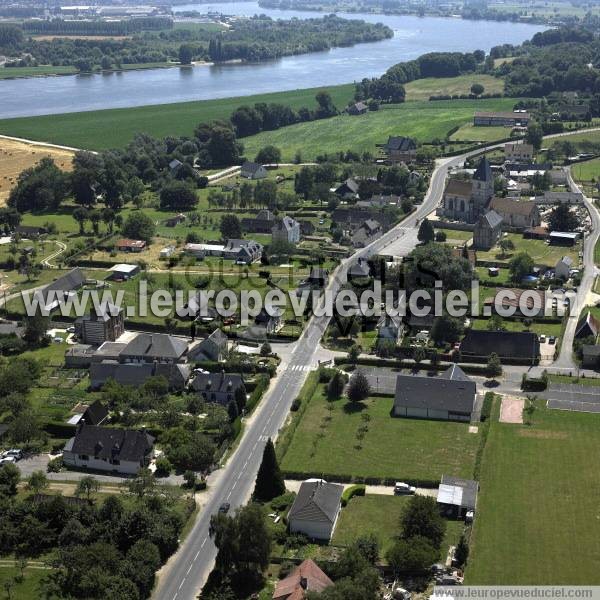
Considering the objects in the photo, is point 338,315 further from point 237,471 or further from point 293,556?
point 293,556

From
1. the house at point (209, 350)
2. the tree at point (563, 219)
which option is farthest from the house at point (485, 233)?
the house at point (209, 350)

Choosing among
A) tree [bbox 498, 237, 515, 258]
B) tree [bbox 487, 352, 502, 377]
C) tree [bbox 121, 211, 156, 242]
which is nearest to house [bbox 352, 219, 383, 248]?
tree [bbox 498, 237, 515, 258]

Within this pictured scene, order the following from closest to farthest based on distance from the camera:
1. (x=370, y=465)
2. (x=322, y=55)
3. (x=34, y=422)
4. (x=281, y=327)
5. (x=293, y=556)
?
(x=293, y=556) < (x=370, y=465) < (x=34, y=422) < (x=281, y=327) < (x=322, y=55)

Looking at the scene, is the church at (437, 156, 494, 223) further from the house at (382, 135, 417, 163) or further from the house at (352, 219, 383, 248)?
the house at (382, 135, 417, 163)

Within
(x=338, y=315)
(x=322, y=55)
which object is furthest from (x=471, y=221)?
(x=322, y=55)

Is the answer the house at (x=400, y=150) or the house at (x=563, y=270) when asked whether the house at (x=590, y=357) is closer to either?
the house at (x=563, y=270)

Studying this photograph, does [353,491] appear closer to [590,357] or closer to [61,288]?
[590,357]

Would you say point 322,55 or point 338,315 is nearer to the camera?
point 338,315
